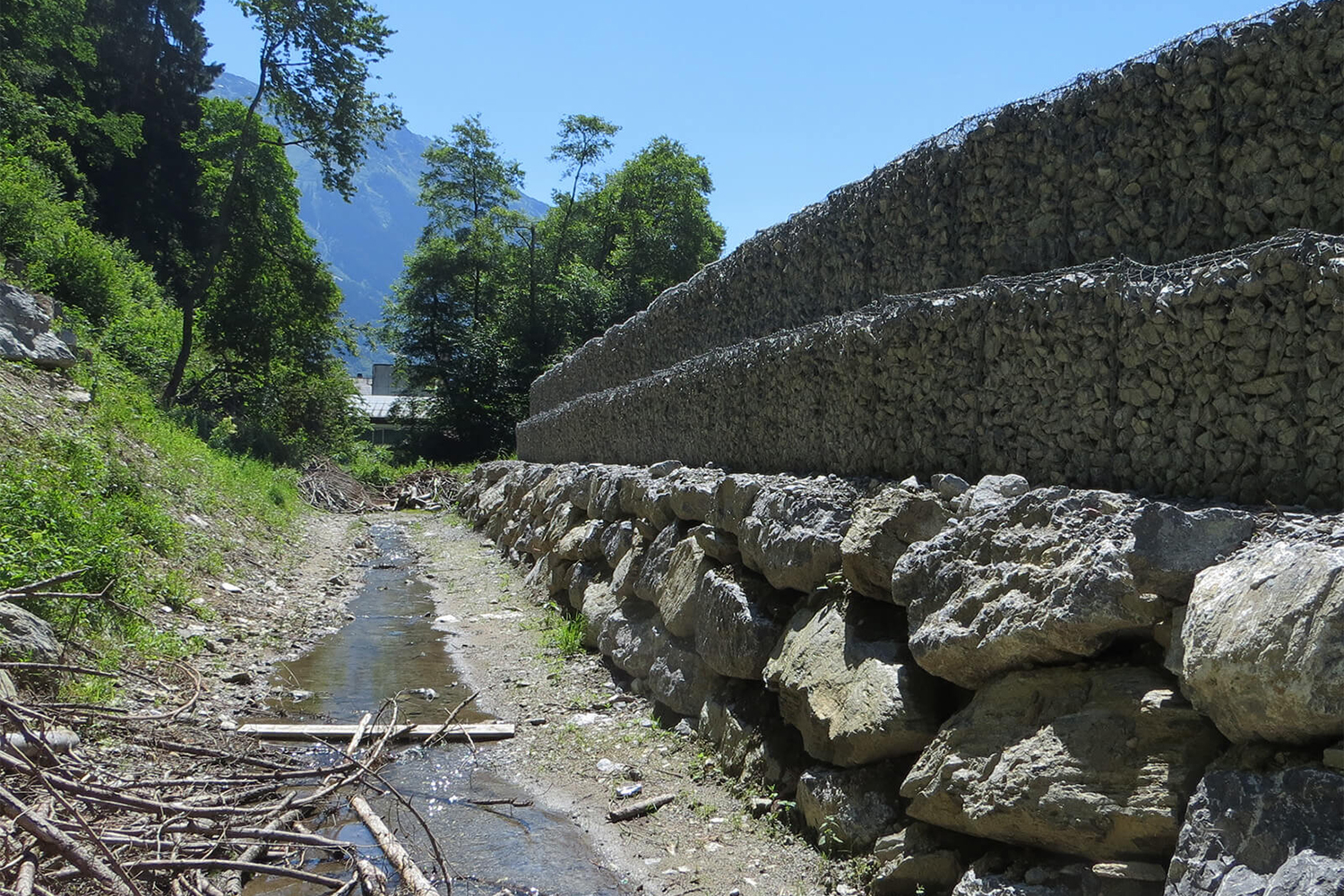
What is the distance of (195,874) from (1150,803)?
3.37 metres

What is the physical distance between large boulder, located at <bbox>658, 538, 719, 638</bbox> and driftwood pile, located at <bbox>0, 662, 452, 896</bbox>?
213 centimetres

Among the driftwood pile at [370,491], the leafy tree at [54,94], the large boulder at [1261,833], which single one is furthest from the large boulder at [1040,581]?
the leafy tree at [54,94]

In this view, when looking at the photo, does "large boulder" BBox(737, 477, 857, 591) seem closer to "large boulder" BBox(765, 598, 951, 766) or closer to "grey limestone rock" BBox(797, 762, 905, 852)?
"large boulder" BBox(765, 598, 951, 766)

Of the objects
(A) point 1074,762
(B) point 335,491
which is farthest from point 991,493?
(B) point 335,491

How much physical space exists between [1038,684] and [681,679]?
10.6 feet

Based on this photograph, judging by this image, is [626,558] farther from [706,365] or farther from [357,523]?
[357,523]

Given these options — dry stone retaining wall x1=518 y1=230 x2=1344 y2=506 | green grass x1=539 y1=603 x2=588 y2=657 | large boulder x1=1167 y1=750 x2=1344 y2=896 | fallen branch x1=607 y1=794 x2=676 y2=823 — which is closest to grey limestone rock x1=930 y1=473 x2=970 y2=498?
dry stone retaining wall x1=518 y1=230 x2=1344 y2=506

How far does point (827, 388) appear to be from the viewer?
17.5 ft

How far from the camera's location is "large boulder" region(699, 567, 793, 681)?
16.6 feet

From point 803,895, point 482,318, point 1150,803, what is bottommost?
point 803,895

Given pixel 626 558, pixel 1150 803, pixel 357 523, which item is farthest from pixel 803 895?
pixel 357 523

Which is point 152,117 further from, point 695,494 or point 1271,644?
point 1271,644

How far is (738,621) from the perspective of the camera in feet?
17.1

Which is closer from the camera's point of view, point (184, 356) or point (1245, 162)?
point (1245, 162)
